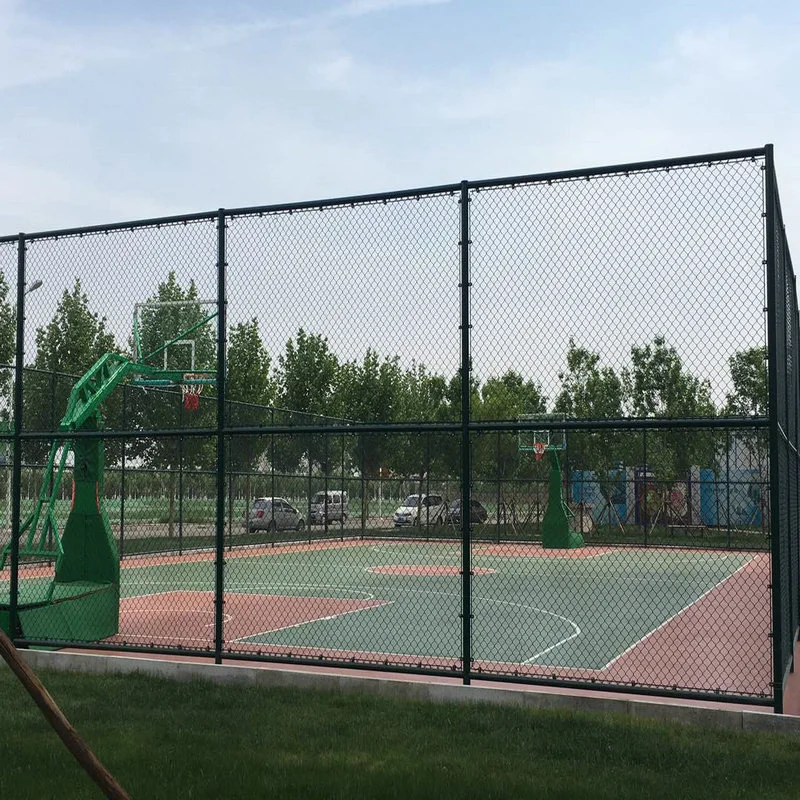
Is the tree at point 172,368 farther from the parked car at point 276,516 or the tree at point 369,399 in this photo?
the tree at point 369,399

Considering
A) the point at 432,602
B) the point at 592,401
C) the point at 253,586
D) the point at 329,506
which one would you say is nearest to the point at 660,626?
the point at 432,602

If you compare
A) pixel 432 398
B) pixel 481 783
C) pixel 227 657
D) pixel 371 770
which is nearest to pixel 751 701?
pixel 481 783

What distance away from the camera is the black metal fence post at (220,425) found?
27.1 feet

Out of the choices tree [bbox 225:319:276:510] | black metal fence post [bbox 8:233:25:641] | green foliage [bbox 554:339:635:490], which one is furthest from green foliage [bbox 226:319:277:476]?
black metal fence post [bbox 8:233:25:641]

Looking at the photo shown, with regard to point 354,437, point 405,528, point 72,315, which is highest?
point 72,315

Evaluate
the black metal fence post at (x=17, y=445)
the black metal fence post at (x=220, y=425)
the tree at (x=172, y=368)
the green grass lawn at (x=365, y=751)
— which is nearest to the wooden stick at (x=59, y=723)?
the green grass lawn at (x=365, y=751)

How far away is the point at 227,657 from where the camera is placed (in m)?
8.24

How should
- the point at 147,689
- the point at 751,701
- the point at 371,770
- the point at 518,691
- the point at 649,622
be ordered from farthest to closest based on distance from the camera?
the point at 649,622
the point at 147,689
the point at 518,691
the point at 751,701
the point at 371,770

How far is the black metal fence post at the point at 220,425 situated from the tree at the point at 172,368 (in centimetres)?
681

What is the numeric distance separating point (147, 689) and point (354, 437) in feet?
76.3

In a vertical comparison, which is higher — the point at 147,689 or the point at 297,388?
the point at 297,388

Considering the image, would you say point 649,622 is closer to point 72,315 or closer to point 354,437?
point 72,315

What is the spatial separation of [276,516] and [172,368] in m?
10.5

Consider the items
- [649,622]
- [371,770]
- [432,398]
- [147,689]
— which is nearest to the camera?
[371,770]
